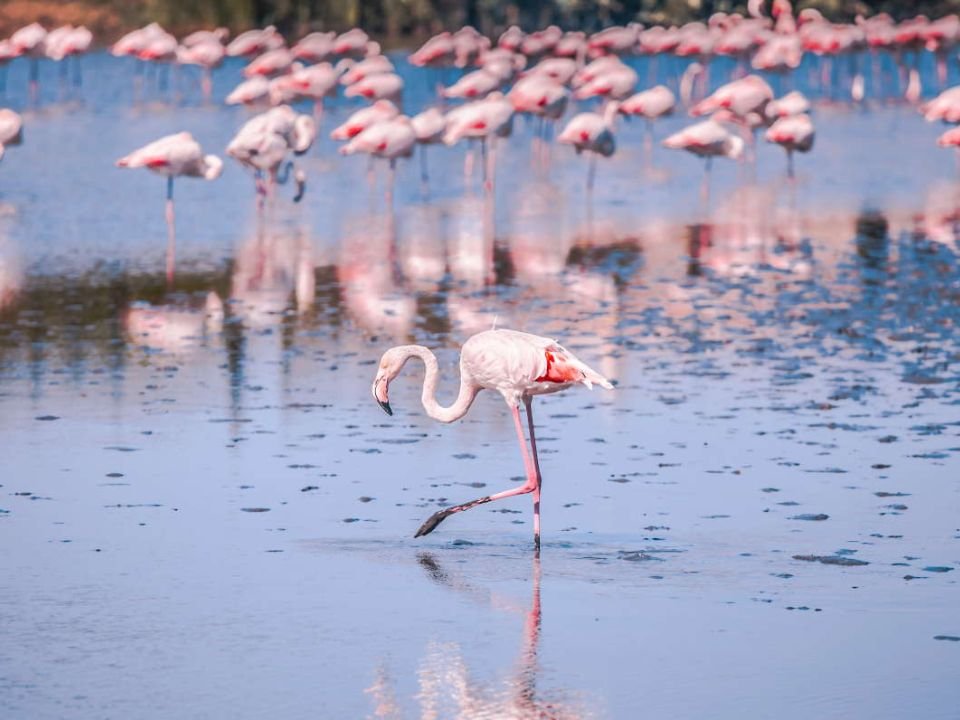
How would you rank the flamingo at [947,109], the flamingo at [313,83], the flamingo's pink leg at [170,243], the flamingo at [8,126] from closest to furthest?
the flamingo's pink leg at [170,243]
the flamingo at [8,126]
the flamingo at [947,109]
the flamingo at [313,83]

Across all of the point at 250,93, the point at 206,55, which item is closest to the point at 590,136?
the point at 250,93

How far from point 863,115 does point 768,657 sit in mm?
24855

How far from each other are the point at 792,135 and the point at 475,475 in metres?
13.7

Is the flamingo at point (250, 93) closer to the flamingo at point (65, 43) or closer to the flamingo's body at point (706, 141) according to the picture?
the flamingo at point (65, 43)

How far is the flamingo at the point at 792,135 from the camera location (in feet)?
71.4

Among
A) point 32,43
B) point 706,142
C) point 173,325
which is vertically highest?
point 32,43

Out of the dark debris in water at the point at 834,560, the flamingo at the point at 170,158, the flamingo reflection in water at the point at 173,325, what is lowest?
the dark debris in water at the point at 834,560

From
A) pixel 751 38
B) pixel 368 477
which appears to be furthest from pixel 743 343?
pixel 751 38

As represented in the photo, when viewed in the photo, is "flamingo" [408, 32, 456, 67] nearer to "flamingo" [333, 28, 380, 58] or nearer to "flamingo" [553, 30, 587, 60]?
"flamingo" [333, 28, 380, 58]

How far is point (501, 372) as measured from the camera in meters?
7.71

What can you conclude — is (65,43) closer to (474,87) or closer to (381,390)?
(474,87)

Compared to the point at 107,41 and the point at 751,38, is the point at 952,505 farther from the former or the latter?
the point at 107,41

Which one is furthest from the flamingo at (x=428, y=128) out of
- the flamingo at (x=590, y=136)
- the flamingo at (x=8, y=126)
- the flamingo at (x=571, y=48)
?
the flamingo at (x=571, y=48)

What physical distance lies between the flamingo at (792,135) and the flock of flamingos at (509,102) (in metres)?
0.02
